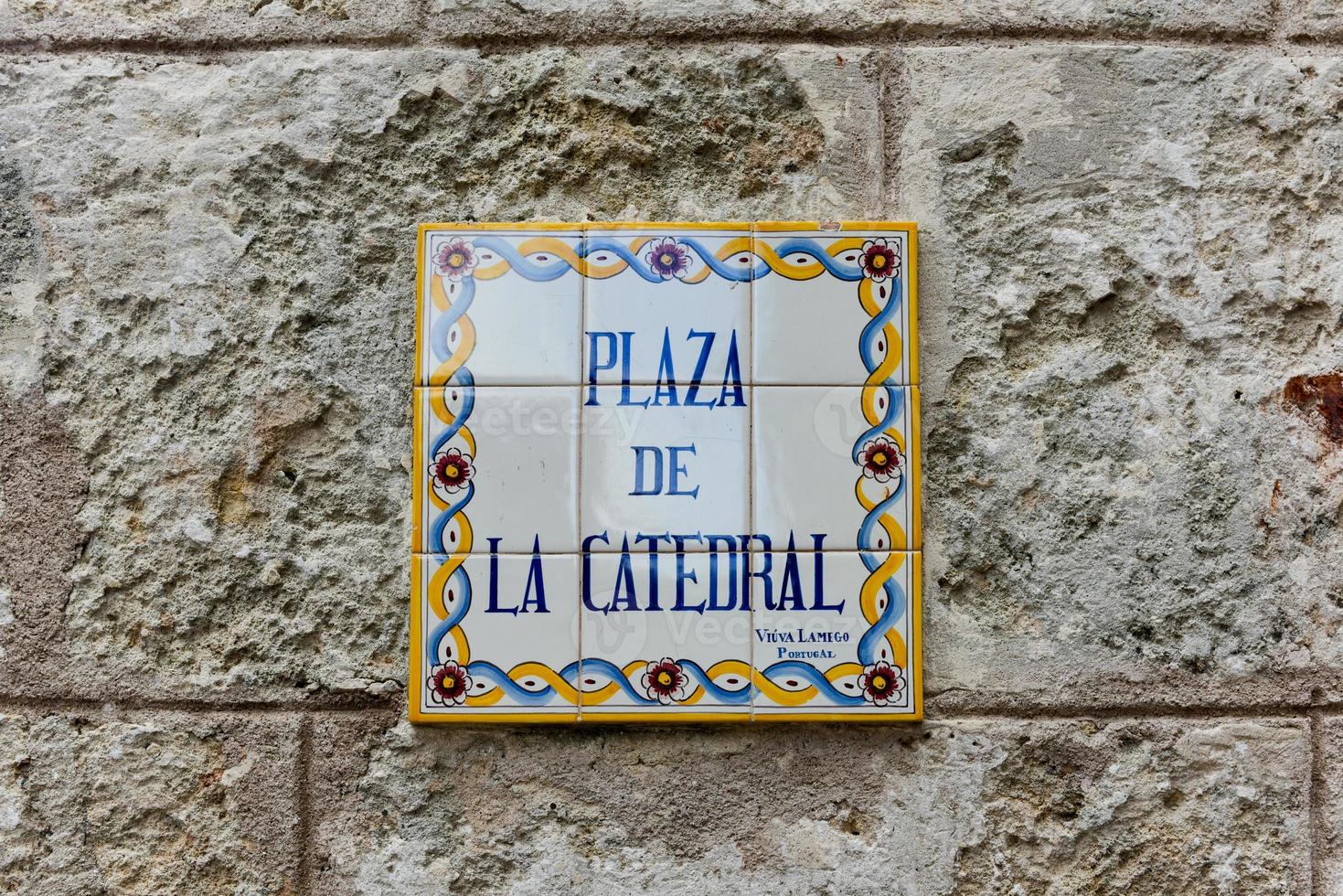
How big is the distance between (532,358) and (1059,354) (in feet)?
2.00

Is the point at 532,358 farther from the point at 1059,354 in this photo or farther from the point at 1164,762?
the point at 1164,762

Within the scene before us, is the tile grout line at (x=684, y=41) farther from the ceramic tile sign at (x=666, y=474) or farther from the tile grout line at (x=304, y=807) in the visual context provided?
the tile grout line at (x=304, y=807)

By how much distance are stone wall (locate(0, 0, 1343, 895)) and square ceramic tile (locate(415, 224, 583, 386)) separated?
0.05 metres

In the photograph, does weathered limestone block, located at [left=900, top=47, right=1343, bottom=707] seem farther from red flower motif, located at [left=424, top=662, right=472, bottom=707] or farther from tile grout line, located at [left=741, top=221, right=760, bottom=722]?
red flower motif, located at [left=424, top=662, right=472, bottom=707]

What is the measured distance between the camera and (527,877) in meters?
1.01

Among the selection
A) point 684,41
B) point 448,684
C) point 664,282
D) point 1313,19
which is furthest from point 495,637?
point 1313,19

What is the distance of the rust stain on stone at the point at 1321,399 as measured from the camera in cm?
105

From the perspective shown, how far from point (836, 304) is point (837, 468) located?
0.19 metres

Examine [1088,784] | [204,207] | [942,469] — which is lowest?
[1088,784]

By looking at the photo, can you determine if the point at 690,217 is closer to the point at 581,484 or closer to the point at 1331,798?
the point at 581,484

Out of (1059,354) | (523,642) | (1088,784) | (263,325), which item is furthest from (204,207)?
(1088,784)

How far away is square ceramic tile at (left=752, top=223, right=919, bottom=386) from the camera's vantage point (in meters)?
1.05

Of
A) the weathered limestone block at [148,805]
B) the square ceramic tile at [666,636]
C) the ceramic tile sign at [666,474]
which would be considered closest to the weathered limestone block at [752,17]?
the ceramic tile sign at [666,474]

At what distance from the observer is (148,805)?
1026 mm
